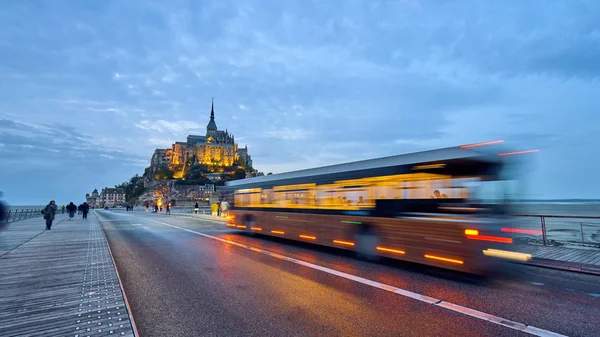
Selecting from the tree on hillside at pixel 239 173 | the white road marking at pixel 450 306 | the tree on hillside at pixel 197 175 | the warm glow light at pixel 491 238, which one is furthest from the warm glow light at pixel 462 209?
the tree on hillside at pixel 239 173

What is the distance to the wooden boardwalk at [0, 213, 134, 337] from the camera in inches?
165

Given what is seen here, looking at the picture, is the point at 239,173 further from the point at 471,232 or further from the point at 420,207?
the point at 471,232

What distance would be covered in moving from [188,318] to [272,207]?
31.0ft

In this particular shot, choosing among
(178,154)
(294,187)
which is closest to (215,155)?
(178,154)

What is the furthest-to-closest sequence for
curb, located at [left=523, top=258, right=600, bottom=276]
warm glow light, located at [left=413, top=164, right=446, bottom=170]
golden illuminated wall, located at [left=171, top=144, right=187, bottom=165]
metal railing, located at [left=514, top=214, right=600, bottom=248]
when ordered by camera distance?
1. golden illuminated wall, located at [left=171, top=144, right=187, bottom=165]
2. metal railing, located at [left=514, top=214, right=600, bottom=248]
3. warm glow light, located at [left=413, top=164, right=446, bottom=170]
4. curb, located at [left=523, top=258, right=600, bottom=276]

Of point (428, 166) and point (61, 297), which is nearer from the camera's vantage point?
point (61, 297)

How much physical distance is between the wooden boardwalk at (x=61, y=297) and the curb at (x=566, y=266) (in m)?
9.84

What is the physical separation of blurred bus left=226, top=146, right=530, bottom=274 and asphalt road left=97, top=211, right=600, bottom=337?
2.12ft

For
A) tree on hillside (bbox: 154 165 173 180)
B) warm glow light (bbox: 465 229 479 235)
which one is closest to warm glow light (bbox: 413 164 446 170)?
warm glow light (bbox: 465 229 479 235)

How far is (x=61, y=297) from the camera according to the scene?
18.0 ft

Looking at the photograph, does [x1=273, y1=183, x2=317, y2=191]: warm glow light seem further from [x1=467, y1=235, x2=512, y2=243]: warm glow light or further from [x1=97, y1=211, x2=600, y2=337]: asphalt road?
[x1=467, y1=235, x2=512, y2=243]: warm glow light

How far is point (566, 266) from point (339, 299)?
667cm

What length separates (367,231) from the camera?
931cm

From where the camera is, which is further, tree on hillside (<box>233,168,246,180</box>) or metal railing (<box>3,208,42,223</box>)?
tree on hillside (<box>233,168,246,180</box>)
